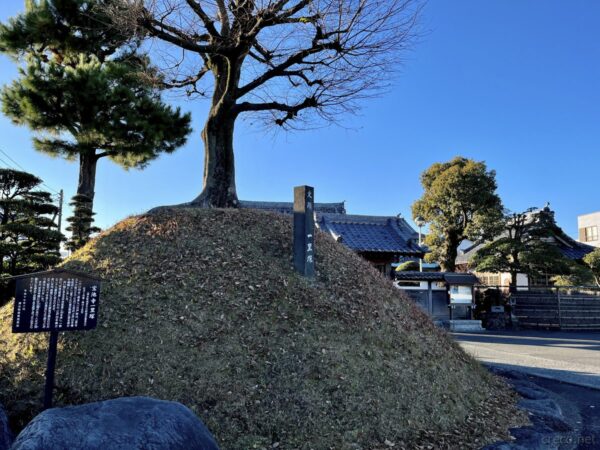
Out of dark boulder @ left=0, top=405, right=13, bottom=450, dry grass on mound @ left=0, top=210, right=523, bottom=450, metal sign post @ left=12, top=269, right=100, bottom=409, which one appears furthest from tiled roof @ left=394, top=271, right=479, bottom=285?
dark boulder @ left=0, top=405, right=13, bottom=450

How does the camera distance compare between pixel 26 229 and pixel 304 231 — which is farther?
pixel 26 229

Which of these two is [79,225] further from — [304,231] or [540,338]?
[540,338]

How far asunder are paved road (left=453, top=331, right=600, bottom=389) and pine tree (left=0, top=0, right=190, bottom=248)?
10.1m

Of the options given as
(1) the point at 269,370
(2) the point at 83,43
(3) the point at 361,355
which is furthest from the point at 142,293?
(2) the point at 83,43

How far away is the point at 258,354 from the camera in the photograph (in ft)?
15.3

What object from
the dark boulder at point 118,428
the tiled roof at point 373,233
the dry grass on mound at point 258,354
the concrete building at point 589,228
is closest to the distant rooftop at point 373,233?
the tiled roof at point 373,233

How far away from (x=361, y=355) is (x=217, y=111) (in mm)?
5439

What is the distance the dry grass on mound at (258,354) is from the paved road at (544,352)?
9.36 ft

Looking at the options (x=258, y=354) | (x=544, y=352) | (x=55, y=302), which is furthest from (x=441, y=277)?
(x=55, y=302)

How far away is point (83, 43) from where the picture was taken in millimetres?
11820

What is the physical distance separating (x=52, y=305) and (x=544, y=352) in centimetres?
1216

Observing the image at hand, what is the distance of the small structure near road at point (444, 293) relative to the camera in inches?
695

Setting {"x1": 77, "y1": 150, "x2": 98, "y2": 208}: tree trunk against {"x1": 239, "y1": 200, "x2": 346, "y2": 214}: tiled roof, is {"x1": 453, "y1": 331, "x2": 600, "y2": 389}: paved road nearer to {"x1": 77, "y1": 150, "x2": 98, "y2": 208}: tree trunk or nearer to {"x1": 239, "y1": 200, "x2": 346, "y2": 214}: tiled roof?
{"x1": 77, "y1": 150, "x2": 98, "y2": 208}: tree trunk

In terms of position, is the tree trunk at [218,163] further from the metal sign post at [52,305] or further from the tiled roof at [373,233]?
the tiled roof at [373,233]
